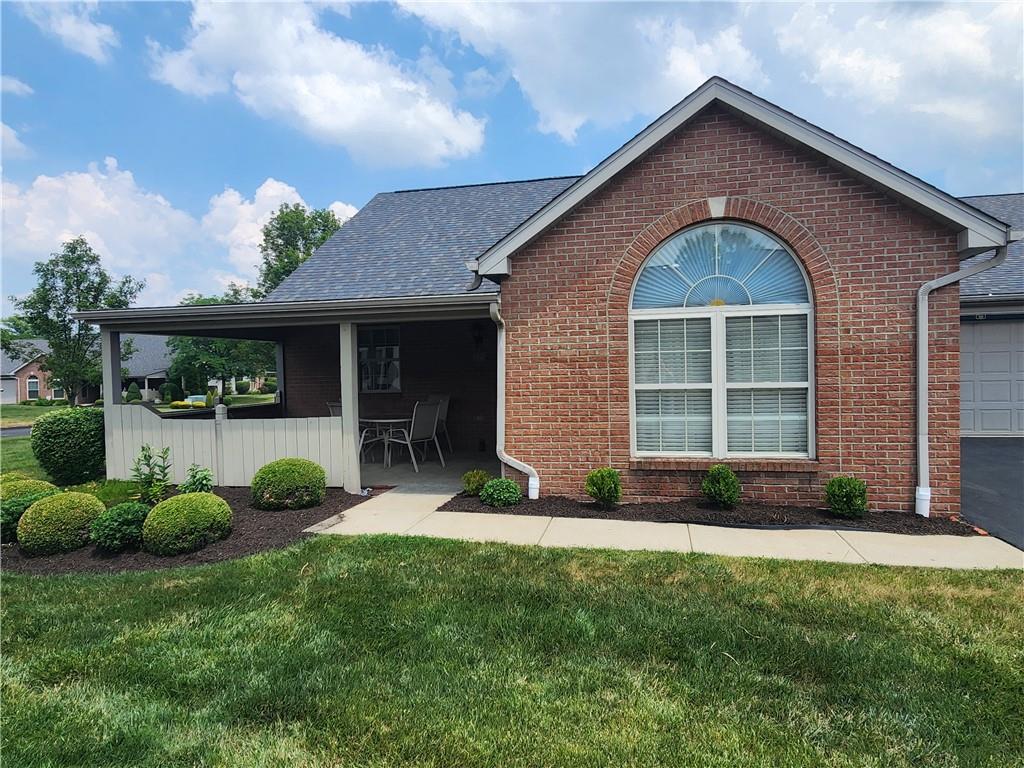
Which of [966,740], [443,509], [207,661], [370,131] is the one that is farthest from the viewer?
[370,131]

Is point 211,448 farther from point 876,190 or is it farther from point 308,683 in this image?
point 876,190

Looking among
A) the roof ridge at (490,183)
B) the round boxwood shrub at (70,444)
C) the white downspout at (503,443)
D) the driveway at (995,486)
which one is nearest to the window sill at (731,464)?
the white downspout at (503,443)

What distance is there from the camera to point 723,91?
6.54 meters

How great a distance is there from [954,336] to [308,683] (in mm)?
6866

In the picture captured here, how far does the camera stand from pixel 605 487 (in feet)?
22.0

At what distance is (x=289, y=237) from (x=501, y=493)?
31.6 metres

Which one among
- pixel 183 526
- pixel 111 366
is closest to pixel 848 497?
pixel 183 526

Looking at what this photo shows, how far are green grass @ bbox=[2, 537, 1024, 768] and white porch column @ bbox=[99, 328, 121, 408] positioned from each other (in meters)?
4.58

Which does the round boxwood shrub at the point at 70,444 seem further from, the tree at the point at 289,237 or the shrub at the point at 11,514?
the tree at the point at 289,237

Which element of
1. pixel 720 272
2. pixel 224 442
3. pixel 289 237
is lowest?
pixel 224 442

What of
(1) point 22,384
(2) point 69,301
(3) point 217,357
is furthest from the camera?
(1) point 22,384

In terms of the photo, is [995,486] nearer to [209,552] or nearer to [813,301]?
[813,301]

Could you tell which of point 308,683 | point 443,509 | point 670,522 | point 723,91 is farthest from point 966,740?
point 723,91

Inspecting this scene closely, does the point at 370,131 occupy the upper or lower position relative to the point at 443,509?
upper
